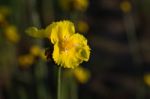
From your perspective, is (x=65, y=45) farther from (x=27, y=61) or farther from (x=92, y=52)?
(x=92, y=52)

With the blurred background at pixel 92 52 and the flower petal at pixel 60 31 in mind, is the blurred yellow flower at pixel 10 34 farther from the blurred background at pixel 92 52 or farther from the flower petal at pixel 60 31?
the flower petal at pixel 60 31

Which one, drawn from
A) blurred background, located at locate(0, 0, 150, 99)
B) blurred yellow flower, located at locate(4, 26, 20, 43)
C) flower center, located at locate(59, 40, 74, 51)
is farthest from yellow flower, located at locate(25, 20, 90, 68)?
blurred yellow flower, located at locate(4, 26, 20, 43)

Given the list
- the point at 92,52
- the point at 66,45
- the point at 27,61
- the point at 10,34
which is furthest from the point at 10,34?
the point at 66,45

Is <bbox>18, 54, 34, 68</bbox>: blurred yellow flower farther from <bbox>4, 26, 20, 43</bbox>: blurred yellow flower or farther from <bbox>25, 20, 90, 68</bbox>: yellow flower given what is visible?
<bbox>25, 20, 90, 68</bbox>: yellow flower

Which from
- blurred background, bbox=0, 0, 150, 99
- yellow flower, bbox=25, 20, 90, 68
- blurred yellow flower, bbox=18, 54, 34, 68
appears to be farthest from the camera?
blurred background, bbox=0, 0, 150, 99

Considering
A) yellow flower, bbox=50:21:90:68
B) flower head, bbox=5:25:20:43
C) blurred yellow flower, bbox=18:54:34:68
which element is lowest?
blurred yellow flower, bbox=18:54:34:68

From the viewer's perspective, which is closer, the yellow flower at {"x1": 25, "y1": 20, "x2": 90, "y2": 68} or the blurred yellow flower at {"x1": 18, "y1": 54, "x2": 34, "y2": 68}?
the yellow flower at {"x1": 25, "y1": 20, "x2": 90, "y2": 68}
